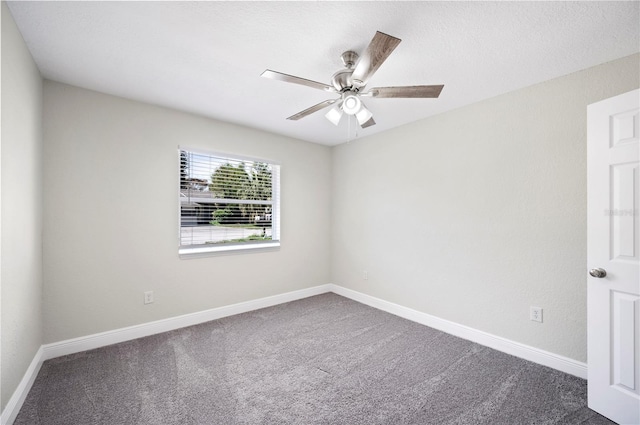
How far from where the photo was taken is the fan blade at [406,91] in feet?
5.92

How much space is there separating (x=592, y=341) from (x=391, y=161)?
251 cm

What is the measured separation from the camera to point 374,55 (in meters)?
1.52

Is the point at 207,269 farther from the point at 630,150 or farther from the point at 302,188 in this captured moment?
the point at 630,150

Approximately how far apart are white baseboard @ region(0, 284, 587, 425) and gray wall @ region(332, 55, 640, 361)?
0.27 feet

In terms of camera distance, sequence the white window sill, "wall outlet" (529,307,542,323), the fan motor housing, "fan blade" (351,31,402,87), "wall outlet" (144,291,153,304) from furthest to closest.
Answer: the white window sill
"wall outlet" (144,291,153,304)
"wall outlet" (529,307,542,323)
the fan motor housing
"fan blade" (351,31,402,87)

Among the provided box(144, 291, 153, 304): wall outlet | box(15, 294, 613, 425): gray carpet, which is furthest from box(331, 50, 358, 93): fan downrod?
box(144, 291, 153, 304): wall outlet

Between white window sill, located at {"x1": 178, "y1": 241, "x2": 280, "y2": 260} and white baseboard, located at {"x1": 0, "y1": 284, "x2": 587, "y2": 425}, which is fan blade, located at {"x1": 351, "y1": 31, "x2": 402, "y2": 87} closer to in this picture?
white window sill, located at {"x1": 178, "y1": 241, "x2": 280, "y2": 260}

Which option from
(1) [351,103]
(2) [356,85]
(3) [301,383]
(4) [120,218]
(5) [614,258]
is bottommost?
(3) [301,383]

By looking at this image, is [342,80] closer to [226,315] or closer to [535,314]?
[535,314]

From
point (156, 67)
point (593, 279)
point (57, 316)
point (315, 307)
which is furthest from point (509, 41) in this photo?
point (57, 316)

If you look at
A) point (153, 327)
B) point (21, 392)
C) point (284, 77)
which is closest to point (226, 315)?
point (153, 327)

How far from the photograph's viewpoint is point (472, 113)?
277cm

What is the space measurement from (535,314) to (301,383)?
2.09 metres

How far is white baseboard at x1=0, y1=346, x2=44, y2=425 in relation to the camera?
Result: 1565 mm
